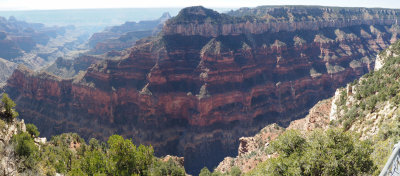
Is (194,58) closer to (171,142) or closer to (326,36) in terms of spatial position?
(171,142)

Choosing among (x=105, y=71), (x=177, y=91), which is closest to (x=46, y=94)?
→ (x=105, y=71)

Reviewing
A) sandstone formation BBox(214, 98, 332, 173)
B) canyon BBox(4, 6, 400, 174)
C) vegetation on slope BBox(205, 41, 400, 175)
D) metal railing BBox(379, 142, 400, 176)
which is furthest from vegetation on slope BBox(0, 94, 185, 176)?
canyon BBox(4, 6, 400, 174)

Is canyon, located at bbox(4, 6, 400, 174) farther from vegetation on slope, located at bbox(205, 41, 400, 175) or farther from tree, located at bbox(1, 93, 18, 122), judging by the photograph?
tree, located at bbox(1, 93, 18, 122)

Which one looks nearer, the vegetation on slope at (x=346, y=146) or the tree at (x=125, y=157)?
the vegetation on slope at (x=346, y=146)

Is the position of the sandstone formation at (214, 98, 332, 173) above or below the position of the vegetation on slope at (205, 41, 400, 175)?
below

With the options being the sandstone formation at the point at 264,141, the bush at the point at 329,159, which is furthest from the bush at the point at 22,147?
the sandstone formation at the point at 264,141

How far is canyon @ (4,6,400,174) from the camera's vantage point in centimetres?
9181

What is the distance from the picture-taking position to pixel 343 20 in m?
154

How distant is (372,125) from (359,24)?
16424 cm

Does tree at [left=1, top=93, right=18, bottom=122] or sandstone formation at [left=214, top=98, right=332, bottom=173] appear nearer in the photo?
tree at [left=1, top=93, right=18, bottom=122]

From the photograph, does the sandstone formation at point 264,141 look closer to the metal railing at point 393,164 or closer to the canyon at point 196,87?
the canyon at point 196,87

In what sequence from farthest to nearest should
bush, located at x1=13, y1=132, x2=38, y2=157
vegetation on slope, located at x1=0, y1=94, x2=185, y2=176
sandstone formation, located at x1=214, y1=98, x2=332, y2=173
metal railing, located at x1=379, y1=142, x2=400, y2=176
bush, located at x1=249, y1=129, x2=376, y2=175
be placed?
sandstone formation, located at x1=214, y1=98, x2=332, y2=173
bush, located at x1=13, y1=132, x2=38, y2=157
vegetation on slope, located at x1=0, y1=94, x2=185, y2=176
bush, located at x1=249, y1=129, x2=376, y2=175
metal railing, located at x1=379, y1=142, x2=400, y2=176

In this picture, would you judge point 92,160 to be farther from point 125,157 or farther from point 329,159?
point 329,159

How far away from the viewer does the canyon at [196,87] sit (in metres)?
91.8
